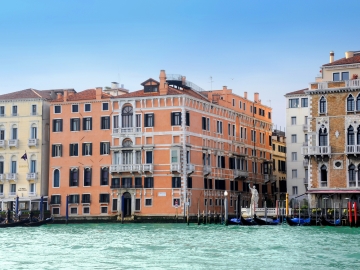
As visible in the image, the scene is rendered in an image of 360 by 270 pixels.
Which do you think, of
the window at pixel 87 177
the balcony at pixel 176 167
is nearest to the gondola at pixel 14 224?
the window at pixel 87 177

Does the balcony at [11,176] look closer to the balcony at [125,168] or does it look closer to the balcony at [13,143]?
the balcony at [13,143]

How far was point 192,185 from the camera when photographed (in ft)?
176

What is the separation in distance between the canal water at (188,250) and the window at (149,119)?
51.3 ft

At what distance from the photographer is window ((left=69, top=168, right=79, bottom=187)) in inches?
2191

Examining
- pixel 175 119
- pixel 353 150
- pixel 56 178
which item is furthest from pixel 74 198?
pixel 353 150

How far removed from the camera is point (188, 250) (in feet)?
93.9

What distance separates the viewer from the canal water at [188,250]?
80.7 ft

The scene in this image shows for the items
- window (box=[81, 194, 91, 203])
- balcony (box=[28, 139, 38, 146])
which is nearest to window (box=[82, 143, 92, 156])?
window (box=[81, 194, 91, 203])

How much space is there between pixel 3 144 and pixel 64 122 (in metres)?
4.63

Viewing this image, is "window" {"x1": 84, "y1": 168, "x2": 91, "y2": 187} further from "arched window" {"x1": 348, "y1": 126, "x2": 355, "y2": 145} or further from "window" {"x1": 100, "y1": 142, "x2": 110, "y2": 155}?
"arched window" {"x1": 348, "y1": 126, "x2": 355, "y2": 145}

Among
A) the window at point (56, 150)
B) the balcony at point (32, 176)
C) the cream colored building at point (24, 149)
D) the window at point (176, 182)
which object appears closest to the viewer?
the window at point (176, 182)

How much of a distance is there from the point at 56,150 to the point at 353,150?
20.4 metres

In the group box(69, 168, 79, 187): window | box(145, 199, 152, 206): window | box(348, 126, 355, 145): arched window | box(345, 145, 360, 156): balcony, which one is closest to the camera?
box(345, 145, 360, 156): balcony

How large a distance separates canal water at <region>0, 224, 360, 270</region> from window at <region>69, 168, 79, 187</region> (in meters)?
16.7
